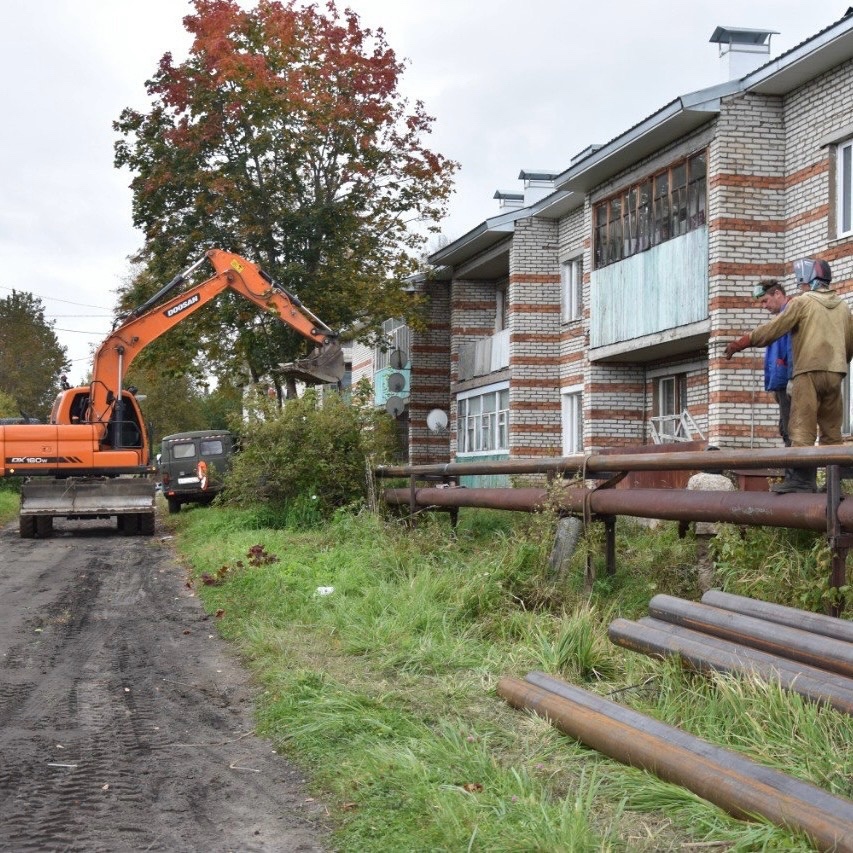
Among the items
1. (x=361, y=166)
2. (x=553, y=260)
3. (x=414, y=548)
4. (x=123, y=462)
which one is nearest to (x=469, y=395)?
(x=553, y=260)

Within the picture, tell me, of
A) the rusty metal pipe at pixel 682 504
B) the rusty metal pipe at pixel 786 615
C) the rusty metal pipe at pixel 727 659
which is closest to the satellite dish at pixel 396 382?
the rusty metal pipe at pixel 682 504

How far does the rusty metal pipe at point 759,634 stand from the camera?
5.21 metres

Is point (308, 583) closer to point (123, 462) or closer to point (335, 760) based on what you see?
point (335, 760)

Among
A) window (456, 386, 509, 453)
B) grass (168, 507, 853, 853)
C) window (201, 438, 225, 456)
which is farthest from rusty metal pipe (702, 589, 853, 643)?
window (201, 438, 225, 456)

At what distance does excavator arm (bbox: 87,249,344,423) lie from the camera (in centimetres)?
2031

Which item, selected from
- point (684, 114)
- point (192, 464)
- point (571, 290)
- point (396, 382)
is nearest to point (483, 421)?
point (396, 382)

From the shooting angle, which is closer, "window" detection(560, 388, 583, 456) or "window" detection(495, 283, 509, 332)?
"window" detection(560, 388, 583, 456)

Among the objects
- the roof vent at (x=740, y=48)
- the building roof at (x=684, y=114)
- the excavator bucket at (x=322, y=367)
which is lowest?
the excavator bucket at (x=322, y=367)

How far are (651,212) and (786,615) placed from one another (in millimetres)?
13952

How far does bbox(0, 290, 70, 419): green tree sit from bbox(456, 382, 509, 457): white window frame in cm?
3287

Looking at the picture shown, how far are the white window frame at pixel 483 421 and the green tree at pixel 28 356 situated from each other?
3287 cm

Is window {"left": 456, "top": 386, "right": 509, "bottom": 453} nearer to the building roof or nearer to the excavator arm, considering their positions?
the building roof

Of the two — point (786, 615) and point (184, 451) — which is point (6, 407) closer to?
point (184, 451)

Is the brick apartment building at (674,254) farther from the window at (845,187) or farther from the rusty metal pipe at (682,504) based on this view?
the rusty metal pipe at (682,504)
